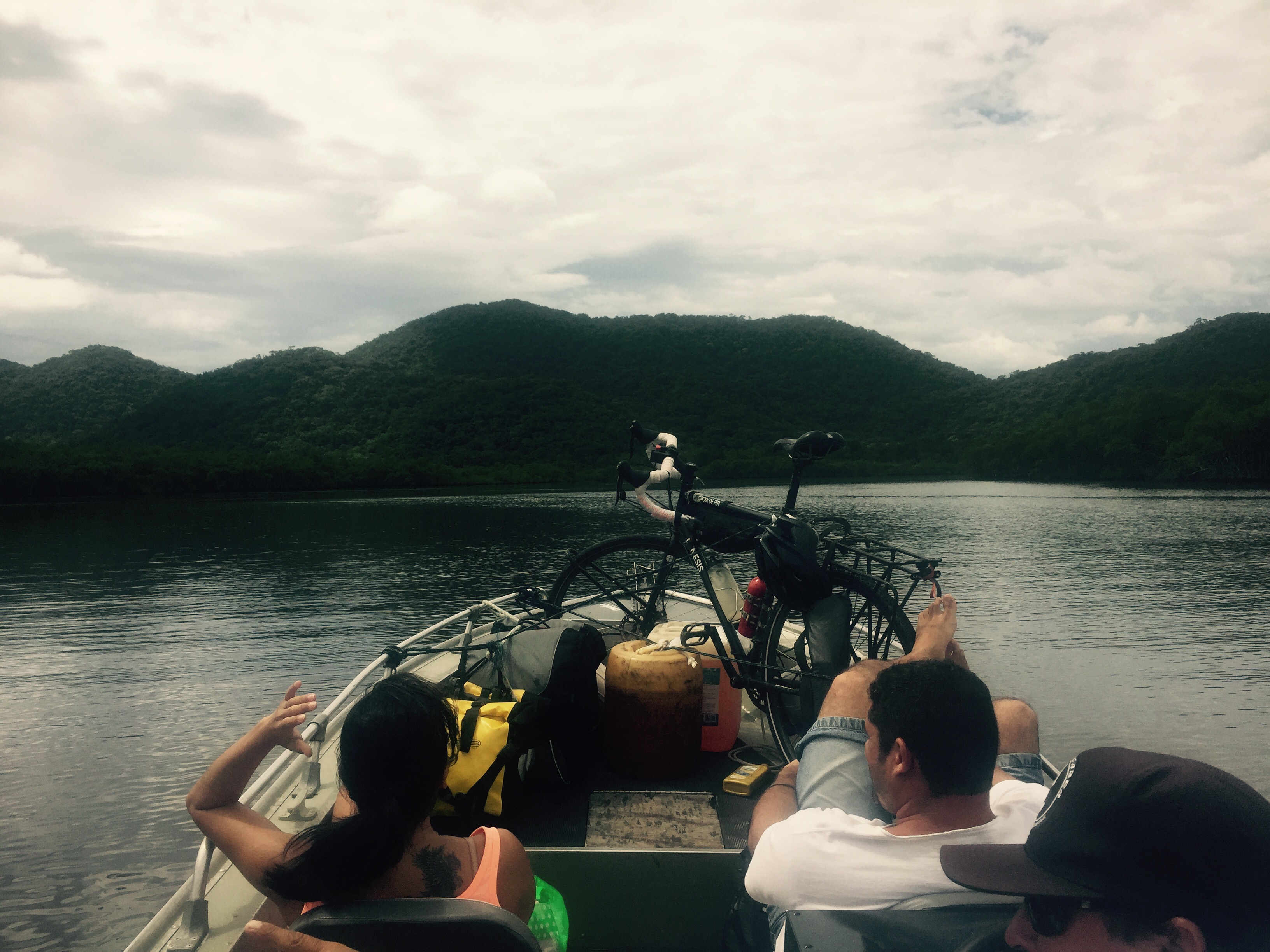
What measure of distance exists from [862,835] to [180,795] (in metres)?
6.59

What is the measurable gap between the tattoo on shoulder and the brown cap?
1003mm

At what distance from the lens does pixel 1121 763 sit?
1.20m

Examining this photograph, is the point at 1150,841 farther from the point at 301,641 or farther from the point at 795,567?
the point at 301,641

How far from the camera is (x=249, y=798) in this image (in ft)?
9.48

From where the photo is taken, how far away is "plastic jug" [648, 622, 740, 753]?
13.5 feet

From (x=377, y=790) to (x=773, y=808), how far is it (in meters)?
1.18

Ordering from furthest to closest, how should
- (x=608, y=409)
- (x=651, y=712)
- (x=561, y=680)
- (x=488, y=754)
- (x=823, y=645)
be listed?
1. (x=608, y=409)
2. (x=823, y=645)
3. (x=651, y=712)
4. (x=561, y=680)
5. (x=488, y=754)

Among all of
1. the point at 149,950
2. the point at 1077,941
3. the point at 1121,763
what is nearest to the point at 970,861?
the point at 1077,941

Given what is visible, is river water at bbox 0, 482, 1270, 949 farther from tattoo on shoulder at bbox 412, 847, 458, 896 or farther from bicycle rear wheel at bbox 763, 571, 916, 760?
tattoo on shoulder at bbox 412, 847, 458, 896

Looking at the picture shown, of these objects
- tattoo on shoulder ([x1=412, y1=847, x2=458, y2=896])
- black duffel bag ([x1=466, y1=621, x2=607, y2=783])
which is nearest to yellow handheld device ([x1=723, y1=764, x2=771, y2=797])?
black duffel bag ([x1=466, y1=621, x2=607, y2=783])

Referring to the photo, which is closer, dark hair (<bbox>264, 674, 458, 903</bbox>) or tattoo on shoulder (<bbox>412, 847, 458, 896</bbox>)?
dark hair (<bbox>264, 674, 458, 903</bbox>)

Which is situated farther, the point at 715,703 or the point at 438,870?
the point at 715,703

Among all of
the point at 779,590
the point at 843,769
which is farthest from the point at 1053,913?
the point at 779,590

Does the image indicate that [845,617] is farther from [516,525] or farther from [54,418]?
Result: [54,418]
